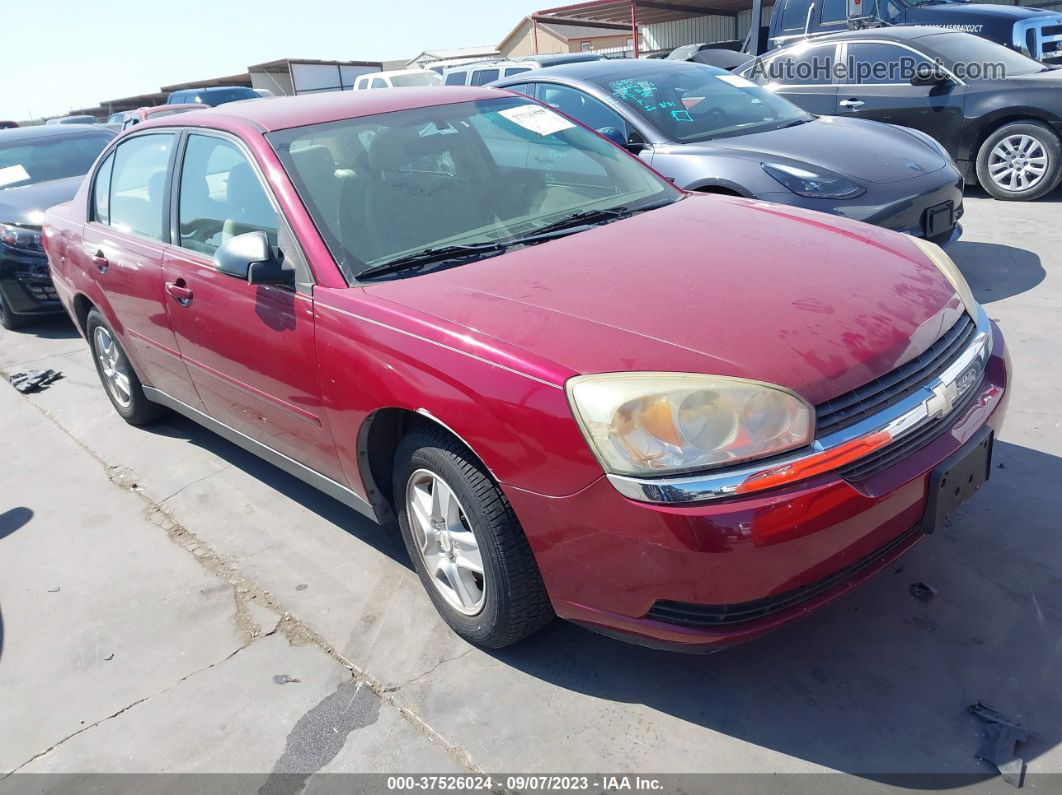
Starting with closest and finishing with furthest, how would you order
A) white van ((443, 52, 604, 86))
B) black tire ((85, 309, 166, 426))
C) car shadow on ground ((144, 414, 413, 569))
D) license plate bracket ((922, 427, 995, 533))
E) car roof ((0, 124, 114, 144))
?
license plate bracket ((922, 427, 995, 533)) < car shadow on ground ((144, 414, 413, 569)) < black tire ((85, 309, 166, 426)) < car roof ((0, 124, 114, 144)) < white van ((443, 52, 604, 86))

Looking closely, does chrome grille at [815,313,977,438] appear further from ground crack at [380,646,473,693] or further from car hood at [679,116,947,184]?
car hood at [679,116,947,184]

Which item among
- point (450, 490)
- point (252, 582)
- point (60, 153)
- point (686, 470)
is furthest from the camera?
point (60, 153)

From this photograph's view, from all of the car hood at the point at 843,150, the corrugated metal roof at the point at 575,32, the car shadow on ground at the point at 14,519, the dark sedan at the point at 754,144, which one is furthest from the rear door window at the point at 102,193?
the corrugated metal roof at the point at 575,32

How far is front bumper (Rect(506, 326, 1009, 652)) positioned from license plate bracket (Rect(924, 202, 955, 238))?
325cm

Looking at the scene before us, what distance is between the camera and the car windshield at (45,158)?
25.4ft

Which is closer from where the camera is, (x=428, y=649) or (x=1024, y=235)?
(x=428, y=649)

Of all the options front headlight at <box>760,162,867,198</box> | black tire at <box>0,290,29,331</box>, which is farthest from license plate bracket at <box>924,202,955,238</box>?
black tire at <box>0,290,29,331</box>

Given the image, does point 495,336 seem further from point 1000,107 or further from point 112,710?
point 1000,107

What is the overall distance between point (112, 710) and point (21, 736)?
27 centimetres

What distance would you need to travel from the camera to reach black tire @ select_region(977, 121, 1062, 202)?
718cm

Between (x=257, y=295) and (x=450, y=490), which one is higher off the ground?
(x=257, y=295)

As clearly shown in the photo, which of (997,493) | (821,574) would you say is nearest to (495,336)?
(821,574)

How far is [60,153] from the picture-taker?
8.15 m

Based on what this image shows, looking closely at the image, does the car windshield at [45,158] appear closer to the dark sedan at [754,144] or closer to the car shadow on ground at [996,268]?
the dark sedan at [754,144]
